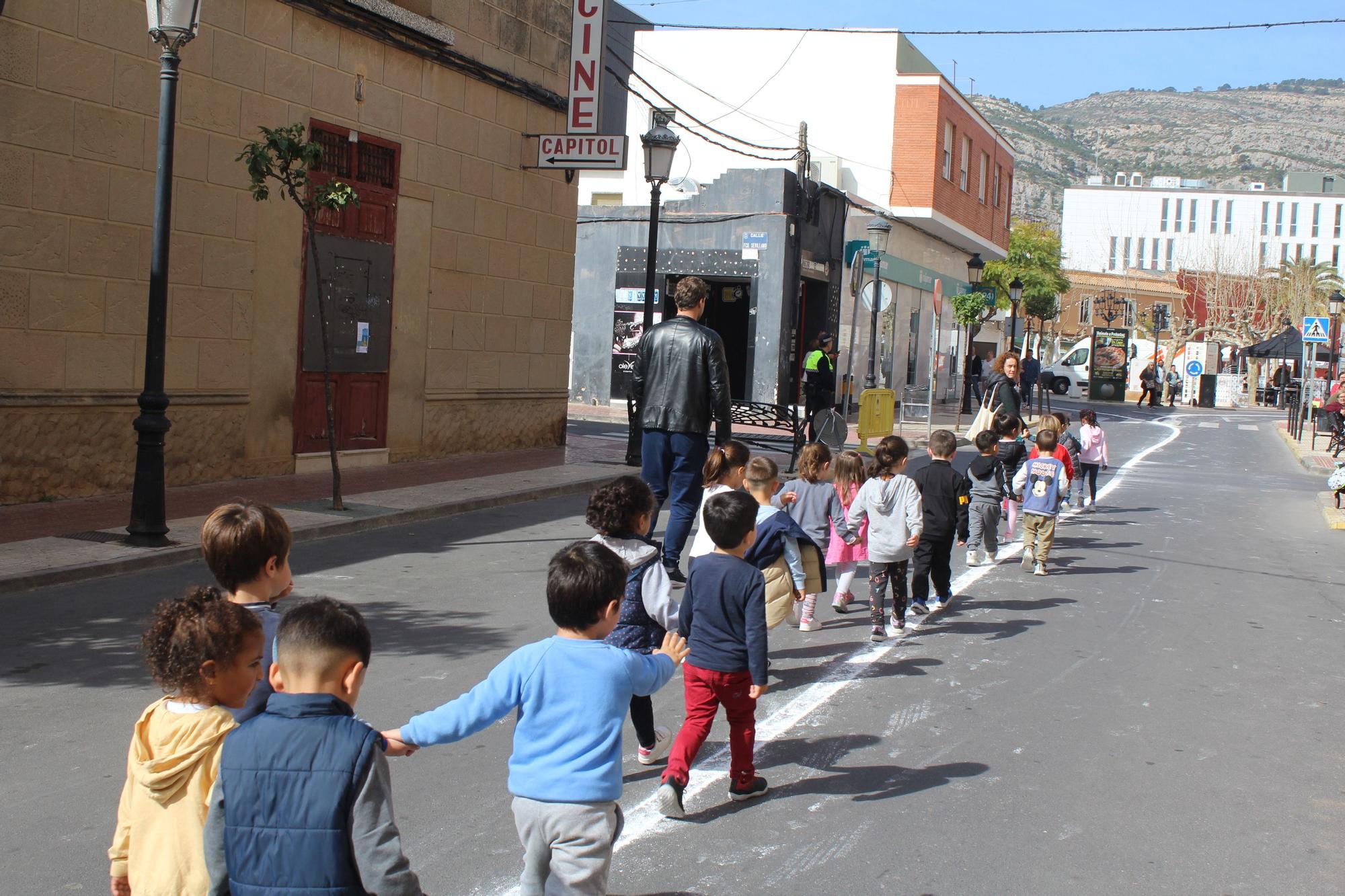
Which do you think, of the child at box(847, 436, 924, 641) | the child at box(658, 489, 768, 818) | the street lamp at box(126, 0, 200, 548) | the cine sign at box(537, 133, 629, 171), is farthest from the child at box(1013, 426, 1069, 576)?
the cine sign at box(537, 133, 629, 171)

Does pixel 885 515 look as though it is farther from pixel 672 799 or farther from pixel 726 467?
pixel 672 799

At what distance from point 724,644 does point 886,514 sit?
10.1 ft

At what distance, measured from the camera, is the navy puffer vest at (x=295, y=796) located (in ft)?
8.21

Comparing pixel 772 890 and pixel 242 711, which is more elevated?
pixel 242 711

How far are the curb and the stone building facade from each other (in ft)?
7.30

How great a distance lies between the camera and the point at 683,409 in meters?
8.43

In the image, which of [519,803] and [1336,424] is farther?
[1336,424]

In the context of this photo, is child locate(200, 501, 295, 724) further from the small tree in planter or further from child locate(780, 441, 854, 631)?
the small tree in planter

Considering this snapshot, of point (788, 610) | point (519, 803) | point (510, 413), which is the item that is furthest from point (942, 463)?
point (510, 413)

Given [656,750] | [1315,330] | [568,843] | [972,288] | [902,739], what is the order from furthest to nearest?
[972,288] < [1315,330] < [902,739] < [656,750] < [568,843]

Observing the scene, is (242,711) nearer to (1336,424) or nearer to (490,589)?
(490,589)

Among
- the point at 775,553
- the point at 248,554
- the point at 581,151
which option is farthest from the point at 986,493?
the point at 581,151

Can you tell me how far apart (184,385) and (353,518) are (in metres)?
2.55

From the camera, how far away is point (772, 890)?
4.04 metres
